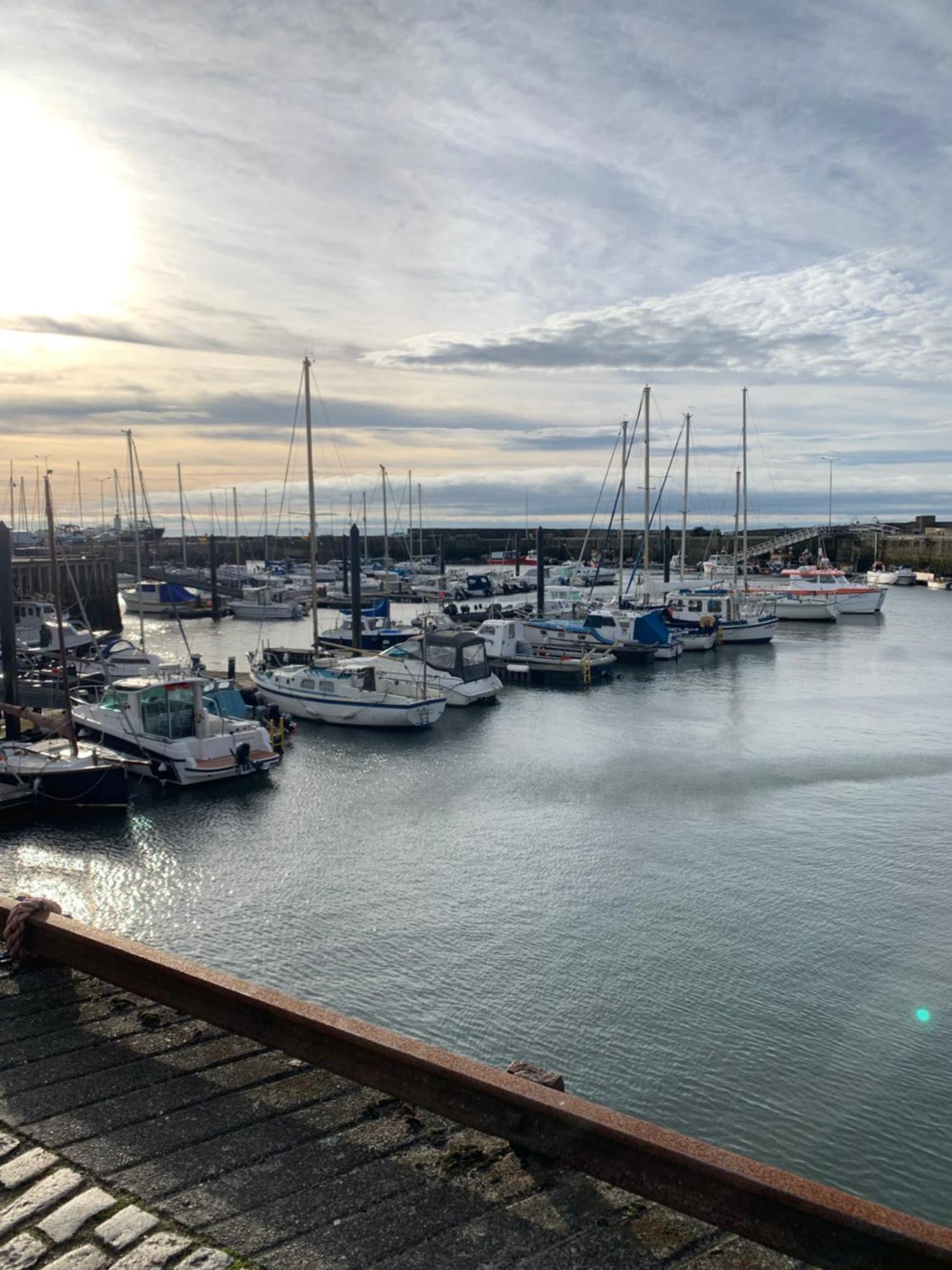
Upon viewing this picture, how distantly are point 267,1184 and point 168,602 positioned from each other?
231 feet

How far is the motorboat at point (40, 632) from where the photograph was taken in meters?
43.8

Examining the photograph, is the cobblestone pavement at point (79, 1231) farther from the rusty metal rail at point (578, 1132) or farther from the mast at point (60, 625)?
the mast at point (60, 625)

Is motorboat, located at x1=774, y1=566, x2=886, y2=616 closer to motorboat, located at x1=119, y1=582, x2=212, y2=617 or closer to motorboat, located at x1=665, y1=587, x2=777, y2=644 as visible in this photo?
motorboat, located at x1=665, y1=587, x2=777, y2=644

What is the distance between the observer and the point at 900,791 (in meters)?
23.9

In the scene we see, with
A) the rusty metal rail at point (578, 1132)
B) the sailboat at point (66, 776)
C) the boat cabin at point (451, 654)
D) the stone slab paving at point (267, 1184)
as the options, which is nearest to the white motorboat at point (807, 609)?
the boat cabin at point (451, 654)

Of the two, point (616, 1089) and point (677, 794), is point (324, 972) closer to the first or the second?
point (616, 1089)

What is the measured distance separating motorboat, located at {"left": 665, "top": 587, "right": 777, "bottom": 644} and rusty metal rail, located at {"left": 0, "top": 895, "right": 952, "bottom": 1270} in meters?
47.8

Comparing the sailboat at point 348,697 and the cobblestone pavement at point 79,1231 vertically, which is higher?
the cobblestone pavement at point 79,1231

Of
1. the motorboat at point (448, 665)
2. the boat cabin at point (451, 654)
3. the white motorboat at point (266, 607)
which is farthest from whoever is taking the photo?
the white motorboat at point (266, 607)

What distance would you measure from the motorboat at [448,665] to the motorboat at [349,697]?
1059 millimetres

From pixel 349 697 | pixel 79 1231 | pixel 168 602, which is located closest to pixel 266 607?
pixel 168 602

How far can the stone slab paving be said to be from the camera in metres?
4.16

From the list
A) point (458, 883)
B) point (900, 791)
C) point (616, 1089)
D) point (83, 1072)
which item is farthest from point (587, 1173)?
point (900, 791)

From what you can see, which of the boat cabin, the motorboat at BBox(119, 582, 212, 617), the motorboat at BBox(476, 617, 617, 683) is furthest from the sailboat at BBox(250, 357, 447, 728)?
the motorboat at BBox(119, 582, 212, 617)
